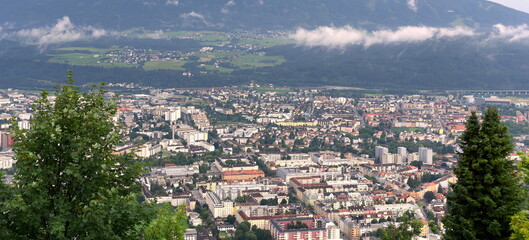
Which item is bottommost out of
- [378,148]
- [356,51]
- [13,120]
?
[378,148]

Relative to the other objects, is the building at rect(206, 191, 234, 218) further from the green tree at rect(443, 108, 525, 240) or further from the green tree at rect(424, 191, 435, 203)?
the green tree at rect(443, 108, 525, 240)

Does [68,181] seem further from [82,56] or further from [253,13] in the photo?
[253,13]

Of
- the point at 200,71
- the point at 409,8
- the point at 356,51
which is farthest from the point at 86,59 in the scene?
the point at 409,8

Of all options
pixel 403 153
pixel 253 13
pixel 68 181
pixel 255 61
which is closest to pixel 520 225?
pixel 68 181

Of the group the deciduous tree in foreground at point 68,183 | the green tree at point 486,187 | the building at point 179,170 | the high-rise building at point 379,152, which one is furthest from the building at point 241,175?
the deciduous tree in foreground at point 68,183

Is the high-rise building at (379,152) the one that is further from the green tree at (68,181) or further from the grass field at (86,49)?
the grass field at (86,49)

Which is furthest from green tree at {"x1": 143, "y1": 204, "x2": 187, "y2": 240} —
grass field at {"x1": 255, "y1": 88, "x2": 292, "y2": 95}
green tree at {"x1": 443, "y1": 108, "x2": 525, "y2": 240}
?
grass field at {"x1": 255, "y1": 88, "x2": 292, "y2": 95}

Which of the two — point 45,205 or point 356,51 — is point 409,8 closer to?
point 356,51
